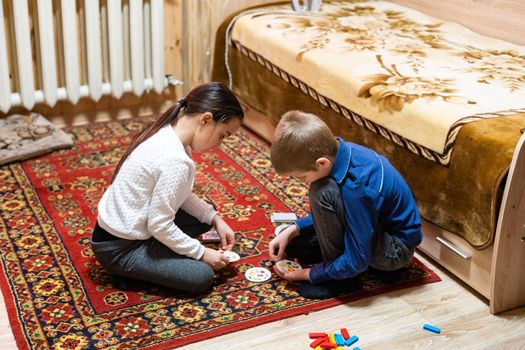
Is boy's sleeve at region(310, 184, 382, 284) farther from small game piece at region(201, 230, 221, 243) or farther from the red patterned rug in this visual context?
small game piece at region(201, 230, 221, 243)

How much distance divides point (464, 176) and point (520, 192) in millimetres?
183

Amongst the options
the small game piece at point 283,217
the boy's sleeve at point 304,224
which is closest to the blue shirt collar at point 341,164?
the boy's sleeve at point 304,224

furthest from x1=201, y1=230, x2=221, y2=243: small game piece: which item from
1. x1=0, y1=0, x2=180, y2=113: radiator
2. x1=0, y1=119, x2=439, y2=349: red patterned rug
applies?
x1=0, y1=0, x2=180, y2=113: radiator

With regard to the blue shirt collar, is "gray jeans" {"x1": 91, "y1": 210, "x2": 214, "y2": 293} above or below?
below

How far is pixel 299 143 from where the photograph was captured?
65.9 inches

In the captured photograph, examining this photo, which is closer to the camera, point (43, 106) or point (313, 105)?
point (313, 105)

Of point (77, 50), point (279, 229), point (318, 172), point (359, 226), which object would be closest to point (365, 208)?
point (359, 226)

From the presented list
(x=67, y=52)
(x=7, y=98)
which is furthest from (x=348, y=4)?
(x=7, y=98)

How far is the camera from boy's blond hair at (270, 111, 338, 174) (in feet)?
5.50

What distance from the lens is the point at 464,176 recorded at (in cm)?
182

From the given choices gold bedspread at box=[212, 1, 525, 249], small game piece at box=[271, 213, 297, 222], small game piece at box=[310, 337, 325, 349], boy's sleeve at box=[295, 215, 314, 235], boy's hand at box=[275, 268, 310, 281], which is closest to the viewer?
small game piece at box=[310, 337, 325, 349]

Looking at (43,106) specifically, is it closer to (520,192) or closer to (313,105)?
(313,105)

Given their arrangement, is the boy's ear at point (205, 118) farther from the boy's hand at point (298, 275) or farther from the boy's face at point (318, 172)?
the boy's hand at point (298, 275)

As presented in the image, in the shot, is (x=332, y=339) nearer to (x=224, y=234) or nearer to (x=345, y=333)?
(x=345, y=333)
